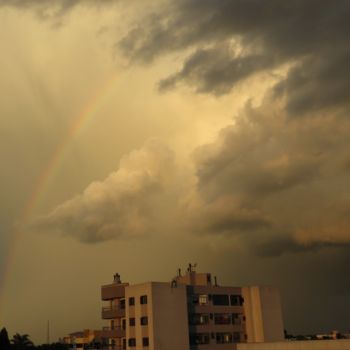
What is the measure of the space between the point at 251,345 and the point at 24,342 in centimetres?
5448

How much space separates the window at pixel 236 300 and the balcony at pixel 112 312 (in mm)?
23833

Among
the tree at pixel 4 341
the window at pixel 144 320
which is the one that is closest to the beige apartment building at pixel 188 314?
the window at pixel 144 320

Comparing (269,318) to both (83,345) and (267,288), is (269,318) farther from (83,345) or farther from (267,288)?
(83,345)

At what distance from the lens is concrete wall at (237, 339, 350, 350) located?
8097 centimetres

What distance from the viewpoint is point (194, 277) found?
120 metres

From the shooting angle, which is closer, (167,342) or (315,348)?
(315,348)

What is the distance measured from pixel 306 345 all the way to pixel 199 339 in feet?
95.7

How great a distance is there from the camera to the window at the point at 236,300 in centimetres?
11706

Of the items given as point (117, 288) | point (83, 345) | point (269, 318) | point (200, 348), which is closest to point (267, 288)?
point (269, 318)


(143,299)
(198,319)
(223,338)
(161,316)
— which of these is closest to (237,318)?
(223,338)

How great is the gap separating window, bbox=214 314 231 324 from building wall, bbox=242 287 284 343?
5461mm

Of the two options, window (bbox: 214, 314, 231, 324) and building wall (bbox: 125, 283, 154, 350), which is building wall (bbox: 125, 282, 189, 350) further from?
window (bbox: 214, 314, 231, 324)

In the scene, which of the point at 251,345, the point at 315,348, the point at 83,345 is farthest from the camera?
the point at 83,345

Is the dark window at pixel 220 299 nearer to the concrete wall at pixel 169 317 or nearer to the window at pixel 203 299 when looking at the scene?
the window at pixel 203 299
